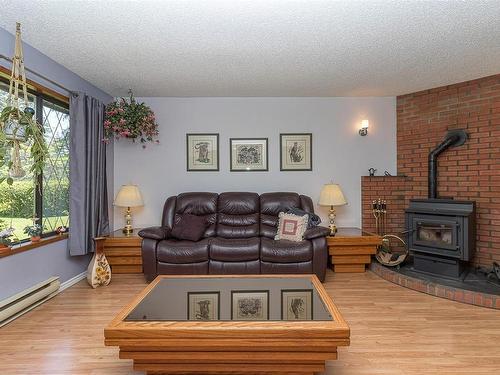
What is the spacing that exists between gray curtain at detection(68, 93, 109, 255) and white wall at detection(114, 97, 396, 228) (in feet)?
2.19

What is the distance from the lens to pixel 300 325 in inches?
68.7

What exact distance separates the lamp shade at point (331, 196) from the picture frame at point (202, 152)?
5.12ft

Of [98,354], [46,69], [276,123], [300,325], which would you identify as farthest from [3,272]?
[276,123]

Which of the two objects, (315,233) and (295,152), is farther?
(295,152)

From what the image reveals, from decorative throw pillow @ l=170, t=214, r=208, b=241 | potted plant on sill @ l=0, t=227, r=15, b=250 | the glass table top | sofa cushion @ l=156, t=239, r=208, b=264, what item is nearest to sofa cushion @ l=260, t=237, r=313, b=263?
sofa cushion @ l=156, t=239, r=208, b=264

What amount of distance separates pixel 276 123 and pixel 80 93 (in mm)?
2550

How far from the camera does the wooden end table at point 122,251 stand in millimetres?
3922

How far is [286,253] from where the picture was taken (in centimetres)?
361

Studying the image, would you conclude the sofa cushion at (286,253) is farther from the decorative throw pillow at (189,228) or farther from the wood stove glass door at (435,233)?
the wood stove glass door at (435,233)

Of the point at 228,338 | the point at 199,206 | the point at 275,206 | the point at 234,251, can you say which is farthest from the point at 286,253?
the point at 228,338

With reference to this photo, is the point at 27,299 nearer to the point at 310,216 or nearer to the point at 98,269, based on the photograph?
the point at 98,269

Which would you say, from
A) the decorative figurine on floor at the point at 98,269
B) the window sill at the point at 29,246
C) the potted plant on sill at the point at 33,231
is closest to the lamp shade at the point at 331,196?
the decorative figurine on floor at the point at 98,269

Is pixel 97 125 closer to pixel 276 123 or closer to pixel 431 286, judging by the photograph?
pixel 276 123

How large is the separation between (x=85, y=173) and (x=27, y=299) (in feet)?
4.78
